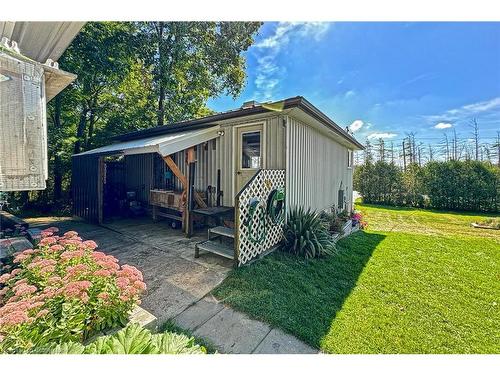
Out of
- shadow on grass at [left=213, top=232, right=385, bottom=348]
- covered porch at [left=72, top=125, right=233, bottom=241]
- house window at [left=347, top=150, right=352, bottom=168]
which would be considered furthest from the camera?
house window at [left=347, top=150, right=352, bottom=168]

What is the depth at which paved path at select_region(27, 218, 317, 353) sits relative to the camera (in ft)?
8.15

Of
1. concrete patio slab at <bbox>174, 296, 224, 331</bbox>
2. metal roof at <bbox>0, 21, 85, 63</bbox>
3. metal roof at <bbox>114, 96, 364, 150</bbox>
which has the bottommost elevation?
concrete patio slab at <bbox>174, 296, 224, 331</bbox>

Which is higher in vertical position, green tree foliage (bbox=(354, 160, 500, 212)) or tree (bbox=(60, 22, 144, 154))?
tree (bbox=(60, 22, 144, 154))

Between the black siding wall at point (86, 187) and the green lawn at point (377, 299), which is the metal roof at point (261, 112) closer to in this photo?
the black siding wall at point (86, 187)

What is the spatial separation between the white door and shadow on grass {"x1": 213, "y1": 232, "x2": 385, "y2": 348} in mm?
2261

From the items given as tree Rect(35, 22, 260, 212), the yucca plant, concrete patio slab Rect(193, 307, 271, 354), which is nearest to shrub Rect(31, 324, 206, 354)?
concrete patio slab Rect(193, 307, 271, 354)

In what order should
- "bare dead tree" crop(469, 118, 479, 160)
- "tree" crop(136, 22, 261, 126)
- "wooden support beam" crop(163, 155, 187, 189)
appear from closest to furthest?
"wooden support beam" crop(163, 155, 187, 189)
"tree" crop(136, 22, 261, 126)
"bare dead tree" crop(469, 118, 479, 160)

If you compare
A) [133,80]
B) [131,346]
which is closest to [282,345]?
[131,346]

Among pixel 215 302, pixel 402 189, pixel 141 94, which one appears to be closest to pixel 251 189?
pixel 215 302

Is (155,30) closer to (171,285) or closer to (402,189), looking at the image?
(171,285)

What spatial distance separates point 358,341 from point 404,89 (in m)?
5.66

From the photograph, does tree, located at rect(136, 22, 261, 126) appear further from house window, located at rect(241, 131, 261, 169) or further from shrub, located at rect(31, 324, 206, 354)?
shrub, located at rect(31, 324, 206, 354)

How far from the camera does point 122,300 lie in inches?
86.4

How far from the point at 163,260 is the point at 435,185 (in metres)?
19.1
